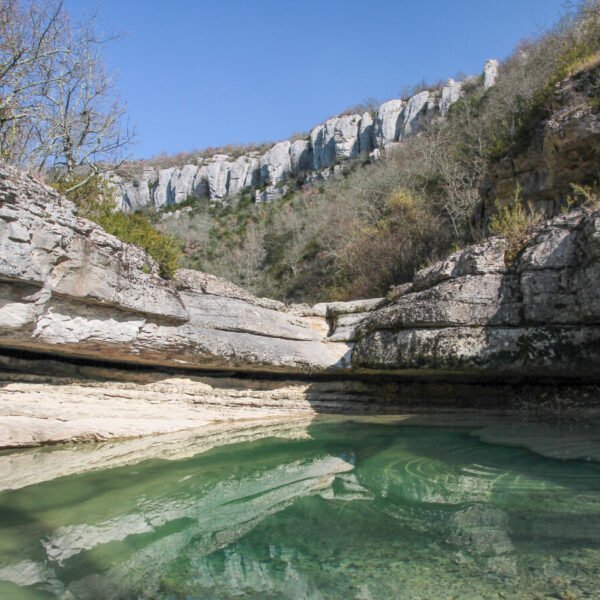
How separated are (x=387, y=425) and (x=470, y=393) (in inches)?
86.3

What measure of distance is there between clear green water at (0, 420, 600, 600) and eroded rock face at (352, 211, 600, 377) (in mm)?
1857

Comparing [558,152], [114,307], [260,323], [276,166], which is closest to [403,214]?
[558,152]

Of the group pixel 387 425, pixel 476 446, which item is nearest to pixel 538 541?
pixel 476 446

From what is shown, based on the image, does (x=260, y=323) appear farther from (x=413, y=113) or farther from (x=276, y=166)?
(x=276, y=166)

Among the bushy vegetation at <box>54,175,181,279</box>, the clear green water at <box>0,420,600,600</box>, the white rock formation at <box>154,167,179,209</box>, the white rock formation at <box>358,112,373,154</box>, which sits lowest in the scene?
the clear green water at <box>0,420,600,600</box>

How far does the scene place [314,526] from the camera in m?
4.07

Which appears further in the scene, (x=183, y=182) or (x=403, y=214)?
(x=183, y=182)

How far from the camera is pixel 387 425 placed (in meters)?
9.04

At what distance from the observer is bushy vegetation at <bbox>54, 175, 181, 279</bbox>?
10462mm

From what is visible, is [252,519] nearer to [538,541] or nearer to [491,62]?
[538,541]

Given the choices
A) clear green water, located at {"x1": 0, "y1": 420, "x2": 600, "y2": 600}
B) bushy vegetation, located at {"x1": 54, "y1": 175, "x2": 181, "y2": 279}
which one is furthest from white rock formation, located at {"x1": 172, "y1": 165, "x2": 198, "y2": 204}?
clear green water, located at {"x1": 0, "y1": 420, "x2": 600, "y2": 600}

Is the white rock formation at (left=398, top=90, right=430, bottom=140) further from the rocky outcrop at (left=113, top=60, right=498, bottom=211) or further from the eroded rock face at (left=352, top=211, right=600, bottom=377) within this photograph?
the eroded rock face at (left=352, top=211, right=600, bottom=377)

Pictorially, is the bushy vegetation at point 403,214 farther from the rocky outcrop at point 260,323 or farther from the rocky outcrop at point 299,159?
the rocky outcrop at point 299,159

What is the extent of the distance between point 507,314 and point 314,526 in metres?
6.01
